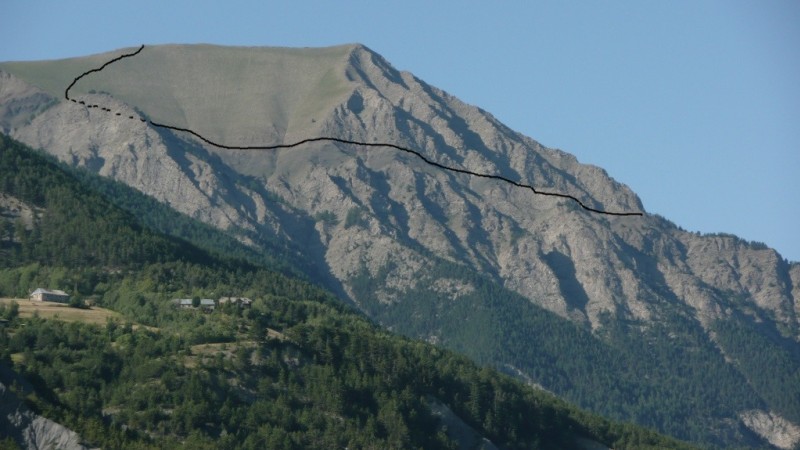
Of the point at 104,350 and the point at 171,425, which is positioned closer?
the point at 171,425

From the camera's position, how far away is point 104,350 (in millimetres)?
194625

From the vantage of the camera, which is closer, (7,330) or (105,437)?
(105,437)

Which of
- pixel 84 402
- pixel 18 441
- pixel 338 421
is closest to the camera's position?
pixel 18 441

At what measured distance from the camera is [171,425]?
177 metres

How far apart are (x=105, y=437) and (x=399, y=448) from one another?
180 ft

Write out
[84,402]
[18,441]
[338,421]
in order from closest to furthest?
[18,441] → [84,402] → [338,421]

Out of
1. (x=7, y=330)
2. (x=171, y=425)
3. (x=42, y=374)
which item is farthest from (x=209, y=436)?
(x=7, y=330)

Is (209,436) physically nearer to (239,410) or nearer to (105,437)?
(239,410)

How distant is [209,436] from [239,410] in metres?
11.4

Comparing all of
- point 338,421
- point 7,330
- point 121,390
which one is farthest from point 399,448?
point 7,330

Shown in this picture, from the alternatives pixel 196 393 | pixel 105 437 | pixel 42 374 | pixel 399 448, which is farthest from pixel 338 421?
pixel 105 437

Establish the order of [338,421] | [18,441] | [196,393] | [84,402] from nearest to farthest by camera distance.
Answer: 1. [18,441]
2. [84,402]
3. [196,393]
4. [338,421]

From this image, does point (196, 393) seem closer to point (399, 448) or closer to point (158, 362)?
point (158, 362)

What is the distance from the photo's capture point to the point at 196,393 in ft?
614
